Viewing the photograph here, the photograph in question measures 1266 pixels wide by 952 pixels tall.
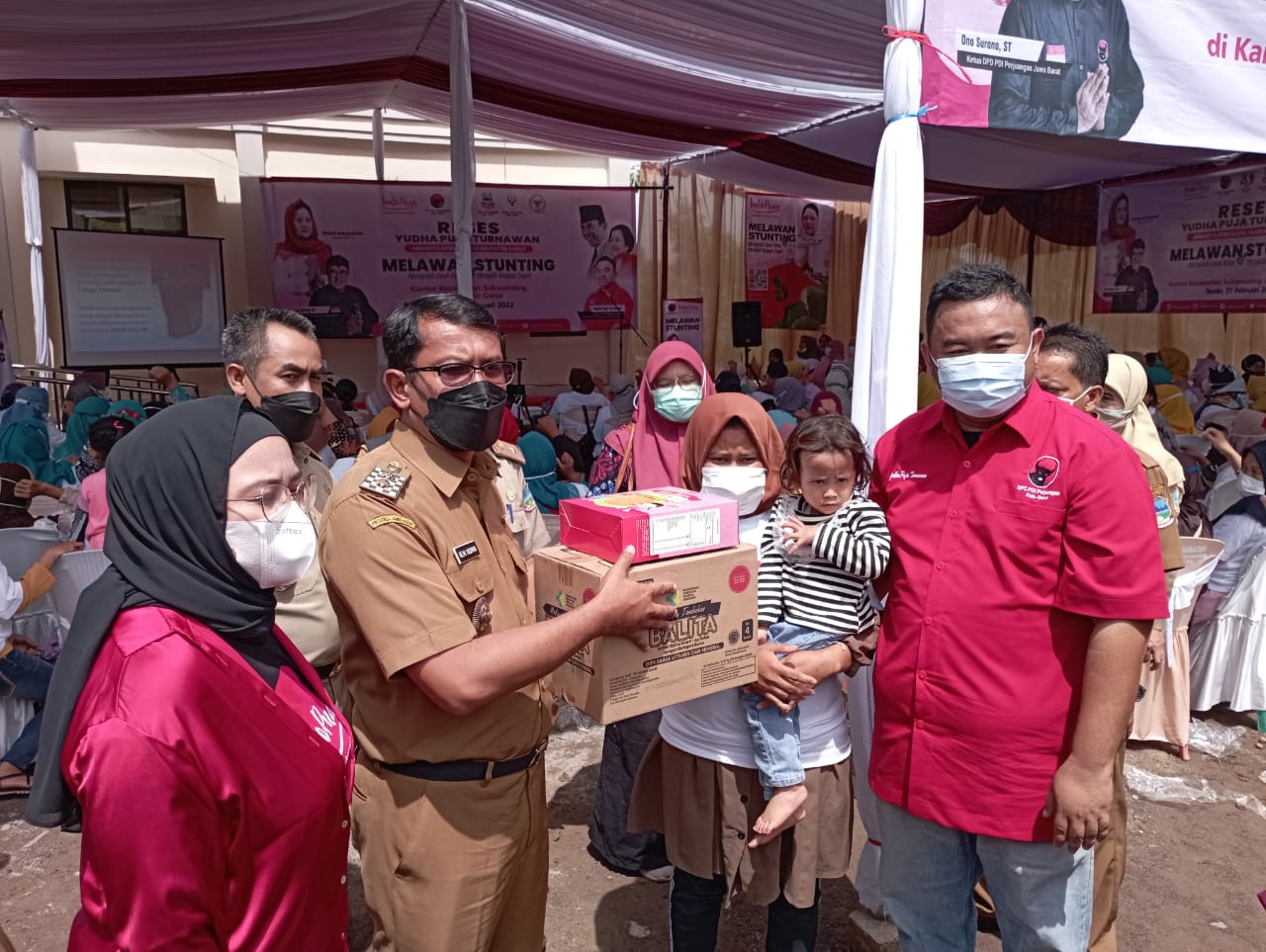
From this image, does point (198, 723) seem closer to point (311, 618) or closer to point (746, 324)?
point (311, 618)

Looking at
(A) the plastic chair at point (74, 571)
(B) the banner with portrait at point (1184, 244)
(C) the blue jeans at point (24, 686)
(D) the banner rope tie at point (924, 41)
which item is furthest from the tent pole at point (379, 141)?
(B) the banner with portrait at point (1184, 244)

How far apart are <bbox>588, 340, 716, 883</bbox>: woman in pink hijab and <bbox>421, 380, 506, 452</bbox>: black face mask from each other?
57.4 inches

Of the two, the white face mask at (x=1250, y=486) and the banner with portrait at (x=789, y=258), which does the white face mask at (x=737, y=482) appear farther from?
the banner with portrait at (x=789, y=258)

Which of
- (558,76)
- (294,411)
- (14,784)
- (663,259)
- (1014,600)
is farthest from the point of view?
(663,259)

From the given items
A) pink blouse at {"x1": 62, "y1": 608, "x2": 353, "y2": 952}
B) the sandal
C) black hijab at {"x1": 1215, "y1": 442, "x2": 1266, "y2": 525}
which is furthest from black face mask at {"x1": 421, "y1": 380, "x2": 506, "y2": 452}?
black hijab at {"x1": 1215, "y1": 442, "x2": 1266, "y2": 525}

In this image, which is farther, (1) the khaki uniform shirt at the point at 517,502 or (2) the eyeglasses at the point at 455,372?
(1) the khaki uniform shirt at the point at 517,502

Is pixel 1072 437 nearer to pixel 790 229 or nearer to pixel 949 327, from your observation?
pixel 949 327

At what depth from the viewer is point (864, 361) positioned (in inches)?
134

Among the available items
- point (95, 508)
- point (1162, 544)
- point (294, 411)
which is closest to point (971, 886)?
point (1162, 544)

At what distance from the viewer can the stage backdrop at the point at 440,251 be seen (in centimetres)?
1159

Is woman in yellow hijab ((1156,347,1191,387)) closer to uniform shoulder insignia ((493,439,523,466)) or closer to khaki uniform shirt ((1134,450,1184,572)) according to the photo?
khaki uniform shirt ((1134,450,1184,572))

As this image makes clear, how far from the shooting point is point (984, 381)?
1.86m

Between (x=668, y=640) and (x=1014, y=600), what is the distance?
30.3 inches

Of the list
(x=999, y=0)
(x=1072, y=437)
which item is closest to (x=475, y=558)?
(x=1072, y=437)
